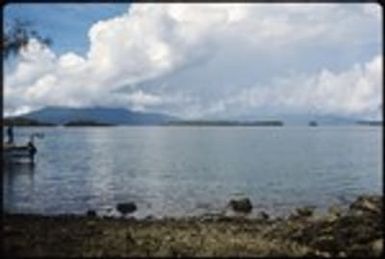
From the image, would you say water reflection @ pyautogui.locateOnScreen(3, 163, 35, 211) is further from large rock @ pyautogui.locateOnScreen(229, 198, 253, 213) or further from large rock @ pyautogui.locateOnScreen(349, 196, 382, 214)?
large rock @ pyautogui.locateOnScreen(349, 196, 382, 214)

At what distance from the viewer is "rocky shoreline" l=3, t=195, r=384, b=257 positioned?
15.9m

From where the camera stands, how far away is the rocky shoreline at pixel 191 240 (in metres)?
15.9

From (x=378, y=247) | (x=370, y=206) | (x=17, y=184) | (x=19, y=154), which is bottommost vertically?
(x=17, y=184)

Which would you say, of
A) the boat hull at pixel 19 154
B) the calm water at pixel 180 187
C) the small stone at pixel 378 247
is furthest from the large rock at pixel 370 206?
the boat hull at pixel 19 154

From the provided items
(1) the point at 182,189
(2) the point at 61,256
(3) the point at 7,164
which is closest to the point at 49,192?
(1) the point at 182,189

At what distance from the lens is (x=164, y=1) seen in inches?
535

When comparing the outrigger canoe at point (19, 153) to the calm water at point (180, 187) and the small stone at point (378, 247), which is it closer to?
the calm water at point (180, 187)

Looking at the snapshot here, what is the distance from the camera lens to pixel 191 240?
718 inches

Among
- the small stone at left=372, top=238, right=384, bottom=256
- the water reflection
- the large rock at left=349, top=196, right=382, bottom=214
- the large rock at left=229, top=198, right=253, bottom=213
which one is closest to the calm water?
the water reflection

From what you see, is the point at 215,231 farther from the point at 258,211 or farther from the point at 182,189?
the point at 182,189

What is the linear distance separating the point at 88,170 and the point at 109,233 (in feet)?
182

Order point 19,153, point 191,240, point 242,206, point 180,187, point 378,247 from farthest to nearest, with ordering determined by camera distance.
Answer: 1. point 19,153
2. point 180,187
3. point 242,206
4. point 191,240
5. point 378,247

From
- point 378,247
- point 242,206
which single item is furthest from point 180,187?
point 378,247

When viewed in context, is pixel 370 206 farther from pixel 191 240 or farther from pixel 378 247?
pixel 378 247
